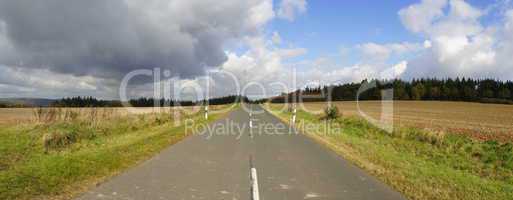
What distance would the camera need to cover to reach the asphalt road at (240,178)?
588 cm

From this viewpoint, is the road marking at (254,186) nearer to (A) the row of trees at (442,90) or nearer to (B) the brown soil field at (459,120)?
(B) the brown soil field at (459,120)

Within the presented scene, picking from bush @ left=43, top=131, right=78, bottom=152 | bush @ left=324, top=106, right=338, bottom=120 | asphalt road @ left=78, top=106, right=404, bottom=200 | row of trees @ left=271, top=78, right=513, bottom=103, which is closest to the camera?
asphalt road @ left=78, top=106, right=404, bottom=200

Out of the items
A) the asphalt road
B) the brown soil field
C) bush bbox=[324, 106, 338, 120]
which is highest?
bush bbox=[324, 106, 338, 120]

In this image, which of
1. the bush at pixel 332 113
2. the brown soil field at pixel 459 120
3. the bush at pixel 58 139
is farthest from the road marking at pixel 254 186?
the bush at pixel 332 113

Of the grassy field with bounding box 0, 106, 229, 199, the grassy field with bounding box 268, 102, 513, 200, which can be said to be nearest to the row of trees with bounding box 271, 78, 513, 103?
the grassy field with bounding box 268, 102, 513, 200

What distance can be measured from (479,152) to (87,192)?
Result: 1374 centimetres

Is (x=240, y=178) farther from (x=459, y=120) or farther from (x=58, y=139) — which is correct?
(x=459, y=120)

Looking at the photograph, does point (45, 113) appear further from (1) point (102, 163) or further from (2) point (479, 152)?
(2) point (479, 152)

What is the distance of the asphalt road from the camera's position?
5.88 metres

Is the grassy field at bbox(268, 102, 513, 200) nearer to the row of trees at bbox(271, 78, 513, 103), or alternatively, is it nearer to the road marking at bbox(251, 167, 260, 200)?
the road marking at bbox(251, 167, 260, 200)

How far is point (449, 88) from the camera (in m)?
109

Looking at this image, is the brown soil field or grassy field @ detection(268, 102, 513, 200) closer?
grassy field @ detection(268, 102, 513, 200)

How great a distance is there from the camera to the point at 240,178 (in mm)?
7145

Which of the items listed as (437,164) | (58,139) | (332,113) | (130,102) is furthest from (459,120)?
(130,102)
